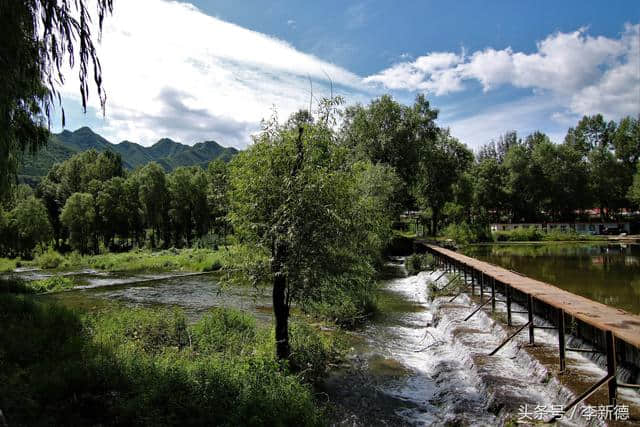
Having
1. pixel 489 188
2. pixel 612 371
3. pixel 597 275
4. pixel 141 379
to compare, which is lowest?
pixel 597 275

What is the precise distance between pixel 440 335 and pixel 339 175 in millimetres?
7839

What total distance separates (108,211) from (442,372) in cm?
6083

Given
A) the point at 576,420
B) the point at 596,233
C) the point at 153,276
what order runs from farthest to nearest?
the point at 596,233, the point at 153,276, the point at 576,420


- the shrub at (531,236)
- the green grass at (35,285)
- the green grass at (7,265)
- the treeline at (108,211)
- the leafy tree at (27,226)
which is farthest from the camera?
the shrub at (531,236)

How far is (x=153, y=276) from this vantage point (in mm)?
34906

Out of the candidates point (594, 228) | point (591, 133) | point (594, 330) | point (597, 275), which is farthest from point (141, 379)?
point (591, 133)

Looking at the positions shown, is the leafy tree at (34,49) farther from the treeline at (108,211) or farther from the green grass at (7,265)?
the treeline at (108,211)

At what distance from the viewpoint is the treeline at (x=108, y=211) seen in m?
55.3

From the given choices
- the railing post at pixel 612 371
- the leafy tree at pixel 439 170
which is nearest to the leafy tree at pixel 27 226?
the leafy tree at pixel 439 170

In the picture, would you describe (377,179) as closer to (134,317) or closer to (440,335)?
(440,335)

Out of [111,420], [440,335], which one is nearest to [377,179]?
[440,335]

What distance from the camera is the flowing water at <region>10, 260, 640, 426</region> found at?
28.9 ft

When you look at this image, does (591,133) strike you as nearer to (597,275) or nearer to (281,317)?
(597,275)

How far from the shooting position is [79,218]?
5781 cm
